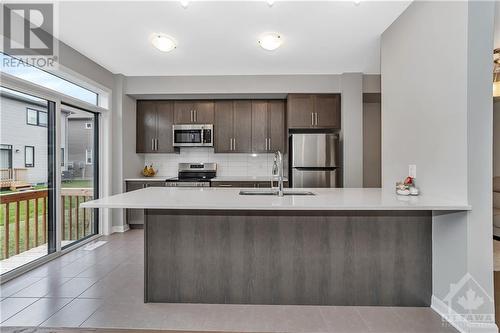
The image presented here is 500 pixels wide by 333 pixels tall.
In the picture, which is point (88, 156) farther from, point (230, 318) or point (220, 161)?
point (230, 318)

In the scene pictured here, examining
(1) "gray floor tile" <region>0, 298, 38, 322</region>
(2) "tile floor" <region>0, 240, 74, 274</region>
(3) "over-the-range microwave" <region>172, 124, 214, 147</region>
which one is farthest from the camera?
(3) "over-the-range microwave" <region>172, 124, 214, 147</region>

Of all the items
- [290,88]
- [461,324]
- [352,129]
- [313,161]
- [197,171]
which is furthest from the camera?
A: [197,171]

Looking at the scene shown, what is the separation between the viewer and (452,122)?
2.04 m

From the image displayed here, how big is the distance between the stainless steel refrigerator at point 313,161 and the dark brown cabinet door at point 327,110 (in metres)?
0.33

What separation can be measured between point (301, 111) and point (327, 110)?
16.0 inches

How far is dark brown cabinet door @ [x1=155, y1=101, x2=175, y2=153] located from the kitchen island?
2.92 meters

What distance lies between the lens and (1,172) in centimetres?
286

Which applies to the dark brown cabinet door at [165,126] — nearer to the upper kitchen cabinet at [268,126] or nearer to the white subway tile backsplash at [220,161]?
the white subway tile backsplash at [220,161]

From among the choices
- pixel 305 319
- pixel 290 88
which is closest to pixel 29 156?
pixel 305 319

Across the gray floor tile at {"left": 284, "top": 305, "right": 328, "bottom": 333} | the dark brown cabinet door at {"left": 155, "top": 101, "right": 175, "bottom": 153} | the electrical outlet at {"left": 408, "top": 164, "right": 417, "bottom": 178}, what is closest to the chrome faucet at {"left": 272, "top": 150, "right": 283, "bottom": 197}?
the gray floor tile at {"left": 284, "top": 305, "right": 328, "bottom": 333}

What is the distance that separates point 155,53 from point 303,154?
96.4 inches

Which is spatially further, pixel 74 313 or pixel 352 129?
pixel 352 129

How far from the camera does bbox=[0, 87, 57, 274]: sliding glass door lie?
2.94 m

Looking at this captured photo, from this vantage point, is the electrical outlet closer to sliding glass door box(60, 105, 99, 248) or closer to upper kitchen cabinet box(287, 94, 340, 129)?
upper kitchen cabinet box(287, 94, 340, 129)
